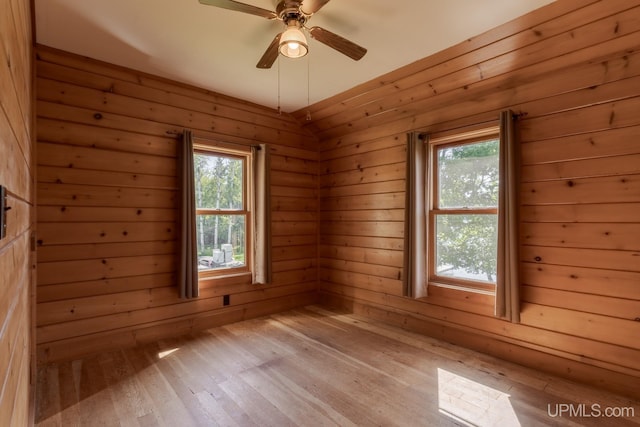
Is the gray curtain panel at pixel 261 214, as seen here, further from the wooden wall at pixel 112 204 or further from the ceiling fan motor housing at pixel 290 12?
the ceiling fan motor housing at pixel 290 12

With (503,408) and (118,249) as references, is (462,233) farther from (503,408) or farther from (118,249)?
(118,249)

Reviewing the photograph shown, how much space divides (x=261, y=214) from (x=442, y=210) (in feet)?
6.80

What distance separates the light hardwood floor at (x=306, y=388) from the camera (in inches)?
81.7

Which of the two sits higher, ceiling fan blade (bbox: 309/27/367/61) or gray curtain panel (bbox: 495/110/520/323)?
ceiling fan blade (bbox: 309/27/367/61)

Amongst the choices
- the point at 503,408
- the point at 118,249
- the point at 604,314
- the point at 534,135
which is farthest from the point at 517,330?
the point at 118,249

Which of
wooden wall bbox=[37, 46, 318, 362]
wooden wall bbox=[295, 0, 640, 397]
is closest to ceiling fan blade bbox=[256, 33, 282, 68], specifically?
wooden wall bbox=[295, 0, 640, 397]

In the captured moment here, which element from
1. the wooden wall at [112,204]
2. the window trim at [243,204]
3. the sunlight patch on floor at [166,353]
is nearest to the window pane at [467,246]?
the window trim at [243,204]

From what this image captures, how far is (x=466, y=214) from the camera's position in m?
3.25

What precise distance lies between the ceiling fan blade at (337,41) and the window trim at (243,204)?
1.97 meters

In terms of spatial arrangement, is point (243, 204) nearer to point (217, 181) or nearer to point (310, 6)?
point (217, 181)

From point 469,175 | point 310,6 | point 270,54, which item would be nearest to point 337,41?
point 310,6

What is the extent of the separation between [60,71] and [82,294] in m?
1.94

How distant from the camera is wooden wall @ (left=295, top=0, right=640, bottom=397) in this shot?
7.57 ft

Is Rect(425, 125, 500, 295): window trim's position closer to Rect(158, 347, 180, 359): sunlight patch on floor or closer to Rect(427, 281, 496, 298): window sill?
Rect(427, 281, 496, 298): window sill
